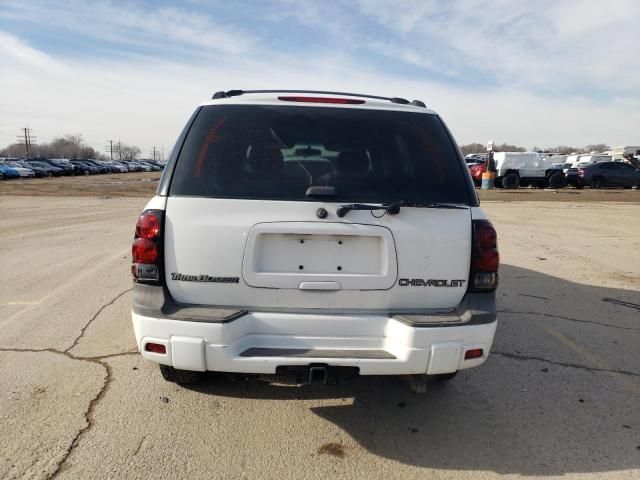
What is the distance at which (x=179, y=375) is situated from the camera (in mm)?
3199

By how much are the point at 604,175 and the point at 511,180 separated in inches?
233

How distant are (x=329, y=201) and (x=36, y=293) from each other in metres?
4.55

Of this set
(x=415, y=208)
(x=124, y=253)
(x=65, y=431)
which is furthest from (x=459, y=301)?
(x=124, y=253)

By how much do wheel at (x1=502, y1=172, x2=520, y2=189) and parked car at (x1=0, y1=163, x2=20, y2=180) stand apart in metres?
37.2

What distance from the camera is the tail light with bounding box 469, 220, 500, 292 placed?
105 inches

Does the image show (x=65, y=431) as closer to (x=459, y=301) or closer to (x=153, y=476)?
(x=153, y=476)

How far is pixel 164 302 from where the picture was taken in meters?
2.56

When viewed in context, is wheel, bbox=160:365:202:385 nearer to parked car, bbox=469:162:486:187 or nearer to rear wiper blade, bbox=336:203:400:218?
rear wiper blade, bbox=336:203:400:218

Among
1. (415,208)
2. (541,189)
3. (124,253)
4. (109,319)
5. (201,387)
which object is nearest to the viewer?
(415,208)

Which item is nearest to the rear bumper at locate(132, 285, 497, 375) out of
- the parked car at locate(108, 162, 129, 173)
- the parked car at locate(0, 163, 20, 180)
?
the parked car at locate(0, 163, 20, 180)

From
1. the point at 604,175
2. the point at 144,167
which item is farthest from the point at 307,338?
the point at 144,167

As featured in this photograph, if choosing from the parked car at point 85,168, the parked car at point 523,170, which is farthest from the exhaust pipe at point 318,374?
the parked car at point 85,168

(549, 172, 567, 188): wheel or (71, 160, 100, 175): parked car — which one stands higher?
(549, 172, 567, 188): wheel

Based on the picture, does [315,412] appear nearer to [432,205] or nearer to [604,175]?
[432,205]
